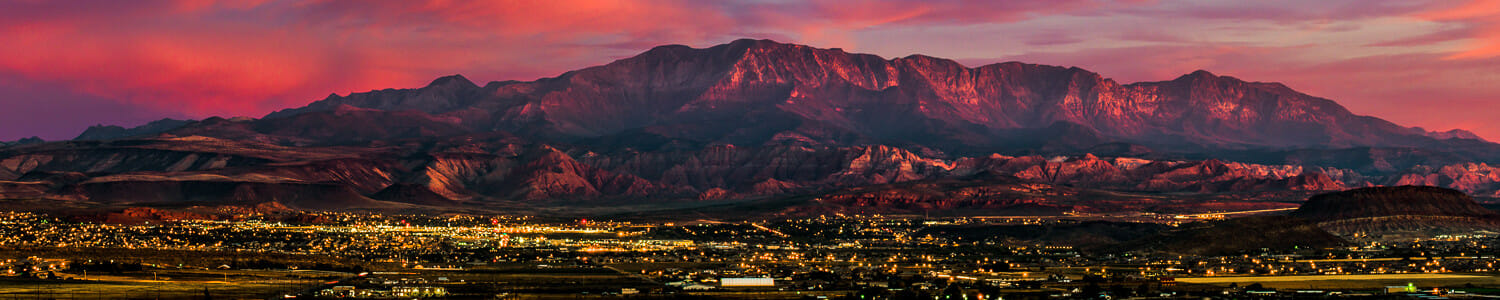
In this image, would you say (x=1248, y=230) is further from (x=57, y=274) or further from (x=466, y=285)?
(x=57, y=274)

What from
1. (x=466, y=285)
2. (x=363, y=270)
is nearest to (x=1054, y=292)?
(x=466, y=285)

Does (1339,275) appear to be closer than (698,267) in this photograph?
Yes

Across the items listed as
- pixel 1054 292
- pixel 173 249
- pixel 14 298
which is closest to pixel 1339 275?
pixel 1054 292

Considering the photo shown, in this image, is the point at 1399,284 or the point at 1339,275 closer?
the point at 1399,284

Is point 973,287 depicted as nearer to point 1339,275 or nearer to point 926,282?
point 926,282

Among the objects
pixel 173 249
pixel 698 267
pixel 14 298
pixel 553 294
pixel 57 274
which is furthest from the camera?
pixel 173 249

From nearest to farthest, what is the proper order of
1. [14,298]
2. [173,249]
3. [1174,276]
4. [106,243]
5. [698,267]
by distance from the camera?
1. [14,298]
2. [1174,276]
3. [698,267]
4. [173,249]
5. [106,243]

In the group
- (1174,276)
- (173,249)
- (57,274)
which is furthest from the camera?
(173,249)

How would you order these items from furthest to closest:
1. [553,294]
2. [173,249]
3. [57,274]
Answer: [173,249] → [57,274] → [553,294]
